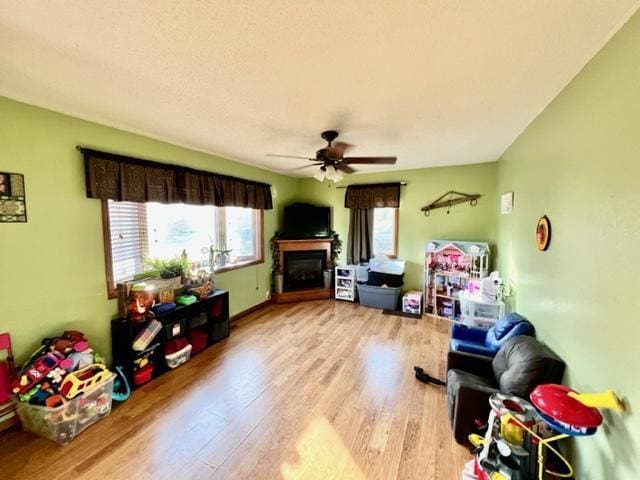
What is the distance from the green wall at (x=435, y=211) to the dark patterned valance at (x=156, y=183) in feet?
7.59

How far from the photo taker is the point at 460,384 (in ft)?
5.89

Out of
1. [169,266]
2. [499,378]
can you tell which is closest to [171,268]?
[169,266]

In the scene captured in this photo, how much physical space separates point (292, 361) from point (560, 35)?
3210 millimetres

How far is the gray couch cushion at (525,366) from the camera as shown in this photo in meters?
1.60

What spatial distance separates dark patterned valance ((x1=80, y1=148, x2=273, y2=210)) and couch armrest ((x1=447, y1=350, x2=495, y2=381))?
3.29 m

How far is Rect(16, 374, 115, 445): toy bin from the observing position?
70.6 inches

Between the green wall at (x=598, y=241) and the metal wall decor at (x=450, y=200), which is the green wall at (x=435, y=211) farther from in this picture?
the green wall at (x=598, y=241)

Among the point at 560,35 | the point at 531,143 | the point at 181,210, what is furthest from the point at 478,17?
the point at 181,210

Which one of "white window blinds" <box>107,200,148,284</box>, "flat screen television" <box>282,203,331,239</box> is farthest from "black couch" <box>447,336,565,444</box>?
"flat screen television" <box>282,203,331,239</box>

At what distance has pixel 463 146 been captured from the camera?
3.17m

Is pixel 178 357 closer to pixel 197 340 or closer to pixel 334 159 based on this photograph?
pixel 197 340

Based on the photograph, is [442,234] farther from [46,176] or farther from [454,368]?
[46,176]

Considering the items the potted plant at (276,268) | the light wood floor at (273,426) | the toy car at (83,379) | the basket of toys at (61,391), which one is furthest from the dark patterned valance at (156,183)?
the light wood floor at (273,426)

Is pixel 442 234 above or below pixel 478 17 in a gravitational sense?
below
